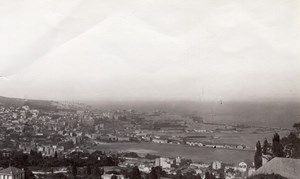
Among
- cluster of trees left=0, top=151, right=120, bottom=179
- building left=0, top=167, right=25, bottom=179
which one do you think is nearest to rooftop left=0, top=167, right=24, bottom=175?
building left=0, top=167, right=25, bottom=179

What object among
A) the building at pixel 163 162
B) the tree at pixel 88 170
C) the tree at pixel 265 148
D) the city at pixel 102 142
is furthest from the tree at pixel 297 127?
the tree at pixel 88 170

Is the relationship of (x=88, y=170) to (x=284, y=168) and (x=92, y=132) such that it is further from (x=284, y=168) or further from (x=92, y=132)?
(x=284, y=168)

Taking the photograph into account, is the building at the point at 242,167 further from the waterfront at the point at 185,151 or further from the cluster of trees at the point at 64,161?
the cluster of trees at the point at 64,161

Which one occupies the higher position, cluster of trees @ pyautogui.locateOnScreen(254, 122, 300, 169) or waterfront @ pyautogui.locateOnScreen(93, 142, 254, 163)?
cluster of trees @ pyautogui.locateOnScreen(254, 122, 300, 169)

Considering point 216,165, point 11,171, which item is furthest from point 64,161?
point 216,165

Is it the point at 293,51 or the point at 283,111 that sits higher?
the point at 293,51

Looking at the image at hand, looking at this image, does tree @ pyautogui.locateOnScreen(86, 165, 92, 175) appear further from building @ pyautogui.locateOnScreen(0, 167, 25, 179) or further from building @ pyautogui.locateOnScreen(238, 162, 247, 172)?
building @ pyautogui.locateOnScreen(238, 162, 247, 172)

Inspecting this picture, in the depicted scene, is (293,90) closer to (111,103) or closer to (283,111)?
(283,111)

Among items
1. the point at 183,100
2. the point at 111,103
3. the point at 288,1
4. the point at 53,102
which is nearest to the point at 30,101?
the point at 53,102

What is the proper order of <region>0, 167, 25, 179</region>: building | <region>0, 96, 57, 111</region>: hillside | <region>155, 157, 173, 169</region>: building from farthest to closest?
1. <region>155, 157, 173, 169</region>: building
2. <region>0, 167, 25, 179</region>: building
3. <region>0, 96, 57, 111</region>: hillside
